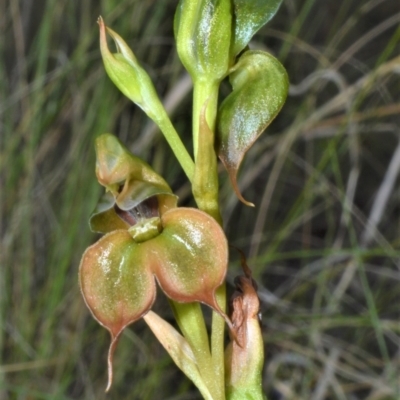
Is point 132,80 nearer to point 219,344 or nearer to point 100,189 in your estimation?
point 219,344

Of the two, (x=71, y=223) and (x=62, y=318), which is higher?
(x=71, y=223)

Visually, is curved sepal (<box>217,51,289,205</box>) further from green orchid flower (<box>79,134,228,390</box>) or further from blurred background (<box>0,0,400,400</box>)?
blurred background (<box>0,0,400,400</box>)

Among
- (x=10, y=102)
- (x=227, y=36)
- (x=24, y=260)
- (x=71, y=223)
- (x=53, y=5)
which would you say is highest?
(x=227, y=36)

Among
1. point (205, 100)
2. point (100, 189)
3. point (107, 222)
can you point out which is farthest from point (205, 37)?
point (100, 189)

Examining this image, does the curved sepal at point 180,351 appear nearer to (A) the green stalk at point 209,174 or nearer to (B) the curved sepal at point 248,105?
(A) the green stalk at point 209,174

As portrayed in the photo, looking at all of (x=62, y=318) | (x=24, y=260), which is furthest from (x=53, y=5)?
(x=62, y=318)

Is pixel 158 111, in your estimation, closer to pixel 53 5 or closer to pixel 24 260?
pixel 53 5

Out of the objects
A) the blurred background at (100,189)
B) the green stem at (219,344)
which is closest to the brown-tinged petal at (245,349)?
the green stem at (219,344)
